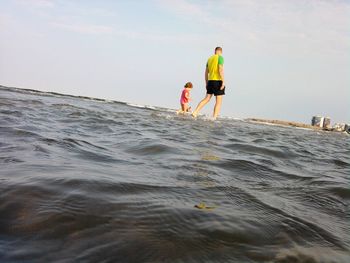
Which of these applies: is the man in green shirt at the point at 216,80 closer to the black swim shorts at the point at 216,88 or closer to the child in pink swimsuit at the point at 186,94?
the black swim shorts at the point at 216,88

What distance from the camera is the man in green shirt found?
31.4ft

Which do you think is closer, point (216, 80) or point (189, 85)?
point (216, 80)

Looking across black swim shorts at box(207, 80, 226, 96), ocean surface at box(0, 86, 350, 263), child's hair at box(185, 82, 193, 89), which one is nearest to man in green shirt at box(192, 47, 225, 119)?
black swim shorts at box(207, 80, 226, 96)

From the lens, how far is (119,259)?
1110 mm

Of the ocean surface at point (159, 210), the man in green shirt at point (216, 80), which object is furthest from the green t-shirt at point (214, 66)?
the ocean surface at point (159, 210)

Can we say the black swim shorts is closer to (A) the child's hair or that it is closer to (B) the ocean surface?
(A) the child's hair

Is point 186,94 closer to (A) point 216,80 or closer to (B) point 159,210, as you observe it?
(A) point 216,80

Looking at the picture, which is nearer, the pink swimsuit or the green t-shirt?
the green t-shirt

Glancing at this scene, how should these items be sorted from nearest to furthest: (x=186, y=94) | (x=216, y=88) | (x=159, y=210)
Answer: (x=159, y=210) < (x=216, y=88) < (x=186, y=94)

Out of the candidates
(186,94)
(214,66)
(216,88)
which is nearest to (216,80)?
(216,88)

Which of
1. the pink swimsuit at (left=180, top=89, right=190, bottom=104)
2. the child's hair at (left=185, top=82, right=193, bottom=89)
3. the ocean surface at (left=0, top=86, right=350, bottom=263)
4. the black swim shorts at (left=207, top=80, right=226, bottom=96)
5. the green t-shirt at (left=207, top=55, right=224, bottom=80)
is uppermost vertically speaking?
the green t-shirt at (left=207, top=55, right=224, bottom=80)

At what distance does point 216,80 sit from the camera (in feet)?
31.9

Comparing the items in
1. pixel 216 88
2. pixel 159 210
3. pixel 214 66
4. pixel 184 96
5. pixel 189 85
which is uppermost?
pixel 214 66

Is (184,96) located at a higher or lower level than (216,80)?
lower
